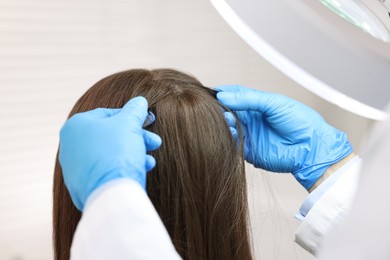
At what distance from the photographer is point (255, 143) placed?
1.16 meters

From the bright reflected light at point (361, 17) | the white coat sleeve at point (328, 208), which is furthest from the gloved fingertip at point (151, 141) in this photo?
the white coat sleeve at point (328, 208)

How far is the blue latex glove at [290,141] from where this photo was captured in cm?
114

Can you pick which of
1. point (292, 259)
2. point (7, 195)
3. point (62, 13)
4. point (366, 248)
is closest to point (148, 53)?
point (62, 13)

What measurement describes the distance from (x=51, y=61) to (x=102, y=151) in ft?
3.54

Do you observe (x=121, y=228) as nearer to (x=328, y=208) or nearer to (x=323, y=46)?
(x=323, y=46)

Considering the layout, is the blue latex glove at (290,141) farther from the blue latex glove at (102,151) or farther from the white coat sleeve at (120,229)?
the white coat sleeve at (120,229)

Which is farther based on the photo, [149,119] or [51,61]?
[51,61]

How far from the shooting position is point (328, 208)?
41.6 inches

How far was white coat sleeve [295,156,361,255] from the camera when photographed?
1.05 metres

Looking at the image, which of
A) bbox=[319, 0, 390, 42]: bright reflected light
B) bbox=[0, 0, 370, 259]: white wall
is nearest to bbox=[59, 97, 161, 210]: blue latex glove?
bbox=[319, 0, 390, 42]: bright reflected light

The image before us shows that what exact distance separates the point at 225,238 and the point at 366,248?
507mm

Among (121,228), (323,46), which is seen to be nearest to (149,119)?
(121,228)

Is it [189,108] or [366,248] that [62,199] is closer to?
[189,108]

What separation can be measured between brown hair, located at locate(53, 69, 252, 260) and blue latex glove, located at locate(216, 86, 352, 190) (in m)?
0.21
